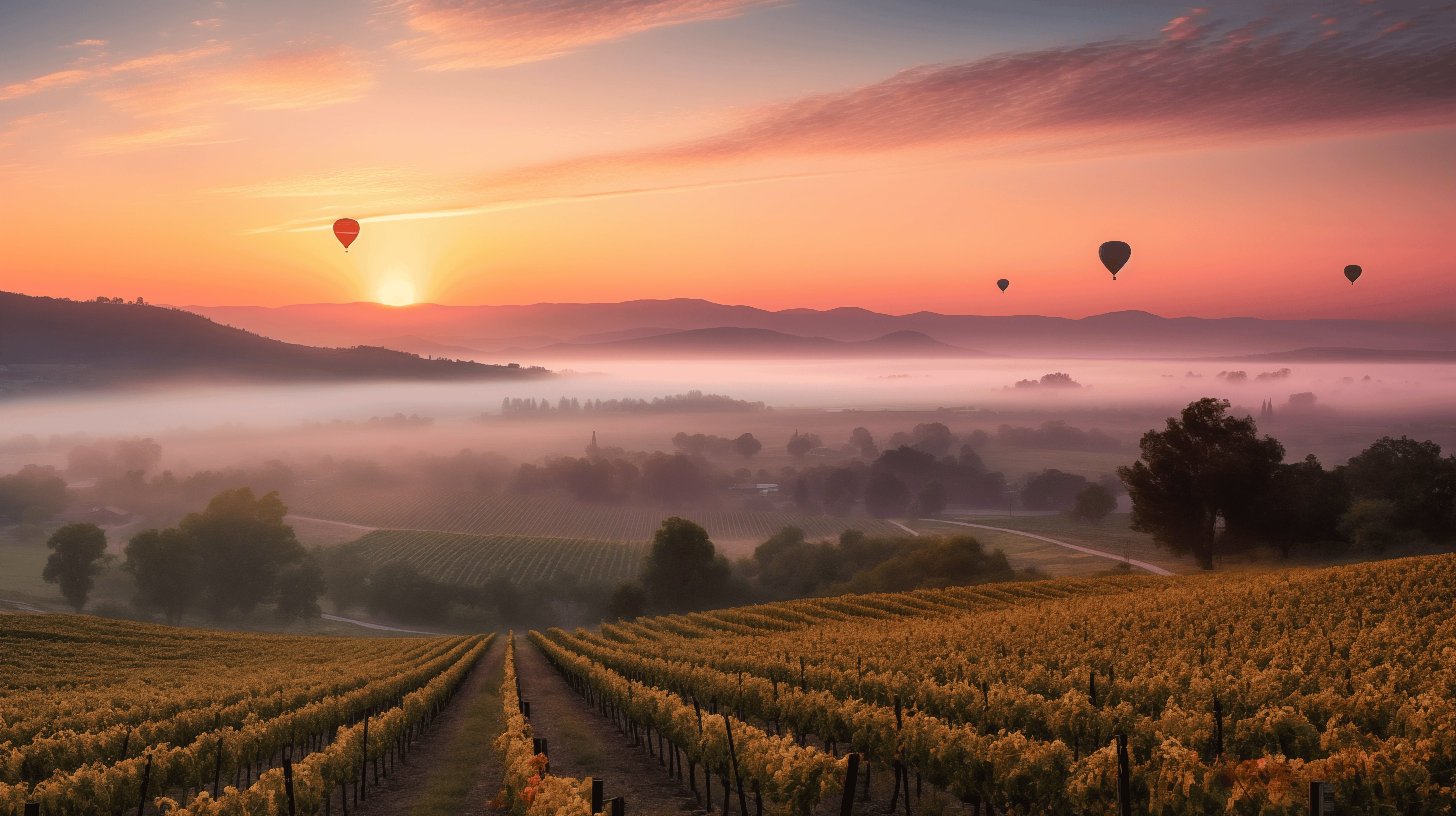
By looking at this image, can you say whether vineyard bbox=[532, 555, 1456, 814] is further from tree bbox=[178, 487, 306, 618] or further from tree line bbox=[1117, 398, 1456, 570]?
tree bbox=[178, 487, 306, 618]

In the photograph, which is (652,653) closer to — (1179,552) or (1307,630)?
(1307,630)

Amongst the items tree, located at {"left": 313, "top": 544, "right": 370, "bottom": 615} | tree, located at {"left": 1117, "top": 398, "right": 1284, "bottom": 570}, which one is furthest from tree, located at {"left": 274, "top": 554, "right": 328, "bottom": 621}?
tree, located at {"left": 1117, "top": 398, "right": 1284, "bottom": 570}

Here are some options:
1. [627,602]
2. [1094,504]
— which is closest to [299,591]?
[627,602]

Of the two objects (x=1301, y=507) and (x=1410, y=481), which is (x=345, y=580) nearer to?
(x=1301, y=507)

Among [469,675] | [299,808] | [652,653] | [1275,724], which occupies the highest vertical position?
[1275,724]

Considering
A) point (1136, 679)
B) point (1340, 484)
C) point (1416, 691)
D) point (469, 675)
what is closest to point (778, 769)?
point (1136, 679)
